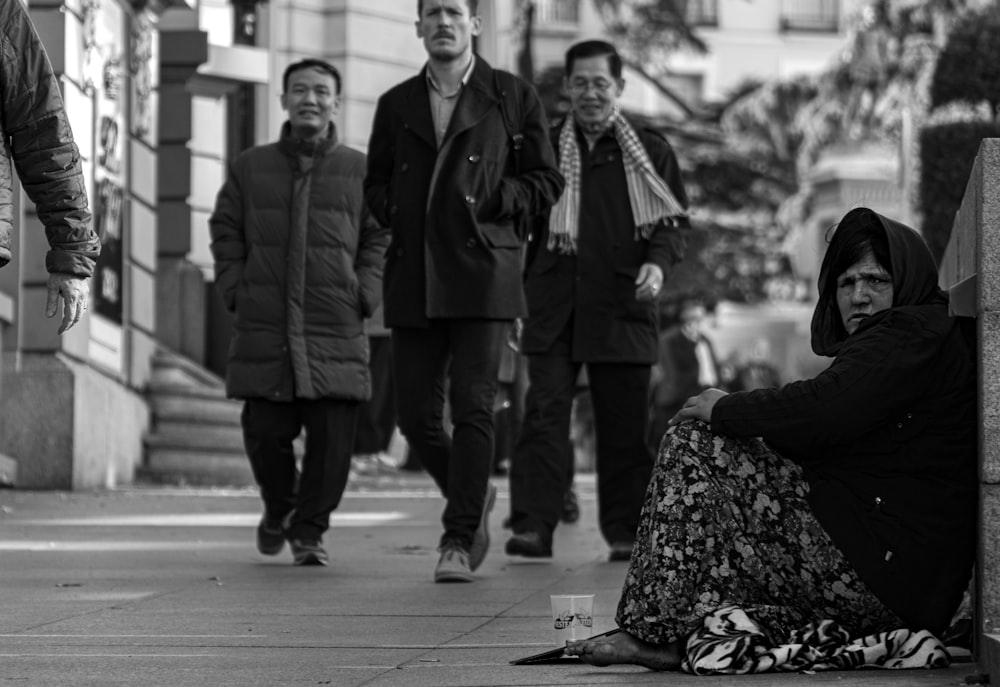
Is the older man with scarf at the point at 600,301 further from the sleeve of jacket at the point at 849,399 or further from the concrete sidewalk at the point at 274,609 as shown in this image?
the sleeve of jacket at the point at 849,399

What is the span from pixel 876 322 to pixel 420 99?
3.13 m

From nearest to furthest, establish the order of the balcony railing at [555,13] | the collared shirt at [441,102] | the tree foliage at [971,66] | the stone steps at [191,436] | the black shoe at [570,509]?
the collared shirt at [441,102] → the black shoe at [570,509] → the stone steps at [191,436] → the tree foliage at [971,66] → the balcony railing at [555,13]

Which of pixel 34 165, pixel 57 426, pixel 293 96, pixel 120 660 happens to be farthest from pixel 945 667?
pixel 57 426

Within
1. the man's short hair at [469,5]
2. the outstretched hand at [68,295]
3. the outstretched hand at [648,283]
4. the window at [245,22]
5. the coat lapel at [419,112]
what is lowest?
the outstretched hand at [648,283]

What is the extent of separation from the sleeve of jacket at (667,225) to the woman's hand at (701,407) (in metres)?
3.56

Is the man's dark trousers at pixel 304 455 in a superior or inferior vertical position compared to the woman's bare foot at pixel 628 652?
inferior

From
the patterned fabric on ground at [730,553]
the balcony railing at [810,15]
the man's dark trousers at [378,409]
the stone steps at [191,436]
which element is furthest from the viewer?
the balcony railing at [810,15]

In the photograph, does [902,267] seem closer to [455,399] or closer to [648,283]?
[455,399]

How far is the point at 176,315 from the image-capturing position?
709 inches

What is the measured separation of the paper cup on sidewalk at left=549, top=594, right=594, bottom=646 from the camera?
5715mm

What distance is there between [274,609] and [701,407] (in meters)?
2.01

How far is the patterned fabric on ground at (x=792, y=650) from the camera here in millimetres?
5254

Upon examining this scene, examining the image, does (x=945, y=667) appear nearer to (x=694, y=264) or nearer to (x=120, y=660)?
(x=120, y=660)

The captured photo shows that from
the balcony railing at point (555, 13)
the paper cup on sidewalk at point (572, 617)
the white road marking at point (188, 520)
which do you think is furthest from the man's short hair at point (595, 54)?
the balcony railing at point (555, 13)
